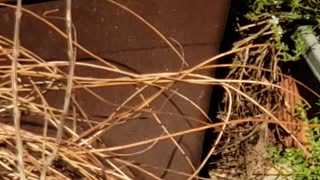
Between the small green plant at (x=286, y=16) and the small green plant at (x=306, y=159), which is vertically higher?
the small green plant at (x=286, y=16)

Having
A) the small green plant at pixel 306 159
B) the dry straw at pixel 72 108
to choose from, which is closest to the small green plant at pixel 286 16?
the small green plant at pixel 306 159

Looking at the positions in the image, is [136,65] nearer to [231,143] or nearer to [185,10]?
[185,10]

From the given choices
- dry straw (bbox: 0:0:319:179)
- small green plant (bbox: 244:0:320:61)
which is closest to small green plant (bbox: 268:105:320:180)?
small green plant (bbox: 244:0:320:61)

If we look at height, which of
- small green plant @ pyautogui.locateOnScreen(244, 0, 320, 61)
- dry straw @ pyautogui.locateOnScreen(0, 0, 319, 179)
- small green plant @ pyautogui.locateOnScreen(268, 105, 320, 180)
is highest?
small green plant @ pyautogui.locateOnScreen(244, 0, 320, 61)

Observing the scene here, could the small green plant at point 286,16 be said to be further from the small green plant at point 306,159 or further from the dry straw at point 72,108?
the dry straw at point 72,108

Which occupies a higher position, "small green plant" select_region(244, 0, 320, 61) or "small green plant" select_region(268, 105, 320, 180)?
"small green plant" select_region(244, 0, 320, 61)

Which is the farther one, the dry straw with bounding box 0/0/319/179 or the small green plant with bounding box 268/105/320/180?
the small green plant with bounding box 268/105/320/180

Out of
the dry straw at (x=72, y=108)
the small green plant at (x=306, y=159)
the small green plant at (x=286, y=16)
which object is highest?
the small green plant at (x=286, y=16)

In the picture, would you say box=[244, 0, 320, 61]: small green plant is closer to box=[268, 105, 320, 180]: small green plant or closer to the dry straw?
box=[268, 105, 320, 180]: small green plant

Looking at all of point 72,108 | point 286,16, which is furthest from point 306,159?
point 72,108

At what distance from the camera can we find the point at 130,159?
200 cm

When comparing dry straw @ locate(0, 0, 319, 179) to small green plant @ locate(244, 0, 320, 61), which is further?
small green plant @ locate(244, 0, 320, 61)

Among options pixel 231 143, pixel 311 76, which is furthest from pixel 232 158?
pixel 311 76

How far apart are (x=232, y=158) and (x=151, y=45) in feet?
2.51
